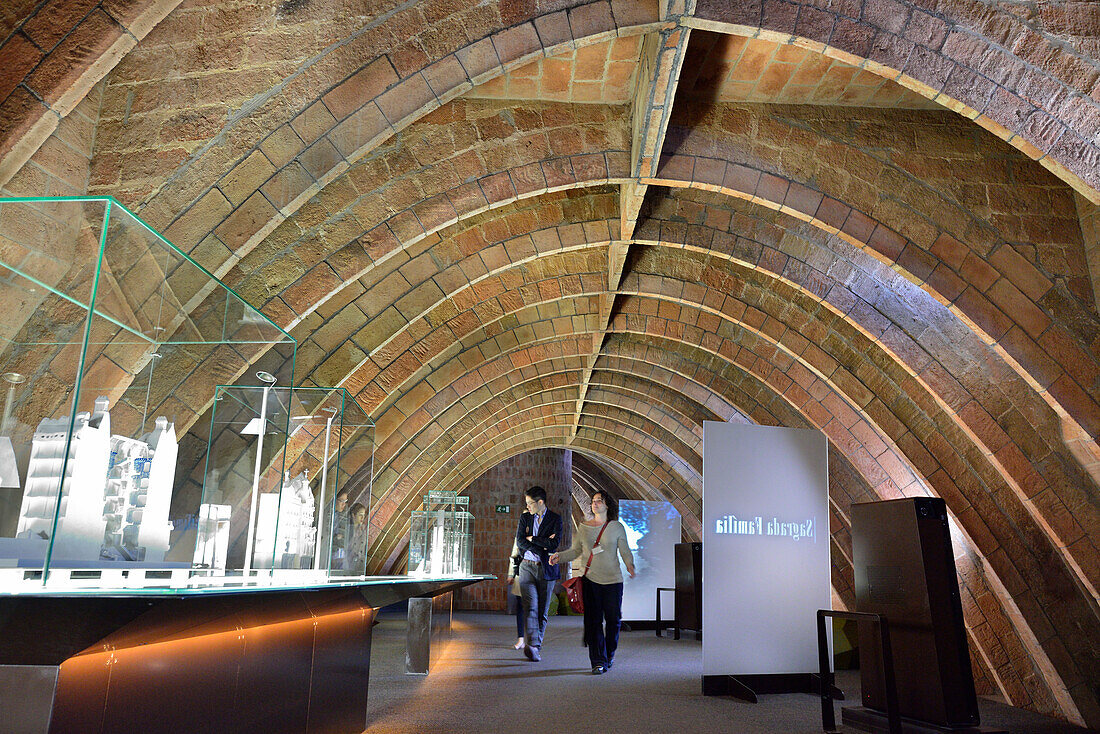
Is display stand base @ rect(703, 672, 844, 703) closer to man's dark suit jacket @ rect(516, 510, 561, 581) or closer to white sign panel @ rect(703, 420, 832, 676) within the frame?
white sign panel @ rect(703, 420, 832, 676)

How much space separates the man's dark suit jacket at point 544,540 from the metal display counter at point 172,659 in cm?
421

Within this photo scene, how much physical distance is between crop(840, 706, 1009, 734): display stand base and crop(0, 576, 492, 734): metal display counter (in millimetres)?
3232

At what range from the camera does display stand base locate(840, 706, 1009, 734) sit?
4469 mm

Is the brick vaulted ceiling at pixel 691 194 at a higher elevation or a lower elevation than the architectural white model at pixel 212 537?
higher

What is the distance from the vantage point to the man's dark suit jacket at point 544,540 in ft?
26.7

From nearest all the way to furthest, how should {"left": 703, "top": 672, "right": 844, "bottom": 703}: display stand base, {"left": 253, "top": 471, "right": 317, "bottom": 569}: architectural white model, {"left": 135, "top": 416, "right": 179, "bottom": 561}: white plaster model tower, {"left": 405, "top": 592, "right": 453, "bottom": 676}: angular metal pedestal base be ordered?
{"left": 135, "top": 416, "right": 179, "bottom": 561}: white plaster model tower, {"left": 253, "top": 471, "right": 317, "bottom": 569}: architectural white model, {"left": 703, "top": 672, "right": 844, "bottom": 703}: display stand base, {"left": 405, "top": 592, "right": 453, "bottom": 676}: angular metal pedestal base

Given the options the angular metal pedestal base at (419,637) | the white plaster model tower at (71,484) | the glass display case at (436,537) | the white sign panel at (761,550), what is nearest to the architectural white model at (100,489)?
the white plaster model tower at (71,484)

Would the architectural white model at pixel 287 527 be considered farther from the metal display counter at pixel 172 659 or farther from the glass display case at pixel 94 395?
the glass display case at pixel 94 395

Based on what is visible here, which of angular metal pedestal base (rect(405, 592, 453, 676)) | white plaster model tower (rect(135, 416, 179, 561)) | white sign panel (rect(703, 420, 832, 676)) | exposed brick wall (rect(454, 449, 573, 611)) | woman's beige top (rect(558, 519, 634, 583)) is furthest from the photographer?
exposed brick wall (rect(454, 449, 573, 611))

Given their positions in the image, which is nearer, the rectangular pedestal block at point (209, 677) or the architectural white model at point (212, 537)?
the rectangular pedestal block at point (209, 677)

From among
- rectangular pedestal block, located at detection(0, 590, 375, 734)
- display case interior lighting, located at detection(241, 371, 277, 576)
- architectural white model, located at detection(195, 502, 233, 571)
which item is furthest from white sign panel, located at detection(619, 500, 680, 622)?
architectural white model, located at detection(195, 502, 233, 571)

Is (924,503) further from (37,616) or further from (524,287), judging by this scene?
(524,287)

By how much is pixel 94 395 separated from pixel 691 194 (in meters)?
7.21

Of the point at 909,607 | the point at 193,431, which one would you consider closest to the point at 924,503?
the point at 909,607
